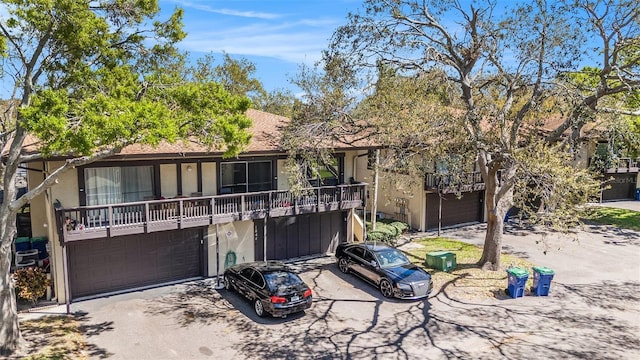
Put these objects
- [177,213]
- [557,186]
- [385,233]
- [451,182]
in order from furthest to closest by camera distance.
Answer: [451,182]
[385,233]
[177,213]
[557,186]

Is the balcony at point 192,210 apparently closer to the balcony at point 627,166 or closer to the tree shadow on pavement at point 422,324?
the tree shadow on pavement at point 422,324

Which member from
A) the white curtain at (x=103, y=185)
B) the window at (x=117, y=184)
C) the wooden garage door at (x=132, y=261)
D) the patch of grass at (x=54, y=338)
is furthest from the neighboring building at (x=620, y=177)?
the patch of grass at (x=54, y=338)

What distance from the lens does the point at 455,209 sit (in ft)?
93.9

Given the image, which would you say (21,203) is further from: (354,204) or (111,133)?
(354,204)

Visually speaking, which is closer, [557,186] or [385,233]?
[557,186]

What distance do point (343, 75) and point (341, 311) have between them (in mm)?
10825

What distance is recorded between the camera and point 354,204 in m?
21.1

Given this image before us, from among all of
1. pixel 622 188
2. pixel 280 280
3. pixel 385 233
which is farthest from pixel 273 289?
pixel 622 188

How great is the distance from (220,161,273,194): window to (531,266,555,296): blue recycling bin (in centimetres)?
1179

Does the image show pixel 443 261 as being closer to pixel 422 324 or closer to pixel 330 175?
pixel 422 324

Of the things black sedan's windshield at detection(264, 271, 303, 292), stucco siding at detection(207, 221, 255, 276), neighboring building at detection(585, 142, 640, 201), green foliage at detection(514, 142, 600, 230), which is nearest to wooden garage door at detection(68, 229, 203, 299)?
stucco siding at detection(207, 221, 255, 276)

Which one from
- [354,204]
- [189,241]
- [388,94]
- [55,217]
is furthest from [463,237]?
[55,217]

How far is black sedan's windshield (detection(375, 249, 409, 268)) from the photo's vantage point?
17.3m

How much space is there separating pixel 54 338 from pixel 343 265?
36.2 ft
